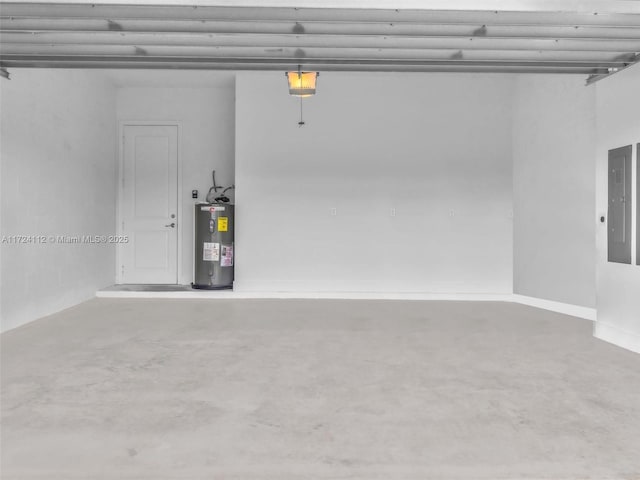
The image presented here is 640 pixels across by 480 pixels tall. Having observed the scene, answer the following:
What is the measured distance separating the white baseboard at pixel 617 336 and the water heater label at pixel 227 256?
168 inches

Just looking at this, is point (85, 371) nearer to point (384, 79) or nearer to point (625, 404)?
point (625, 404)

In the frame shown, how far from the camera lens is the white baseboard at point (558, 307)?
477 cm

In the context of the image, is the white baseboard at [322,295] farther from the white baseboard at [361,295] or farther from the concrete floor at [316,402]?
the concrete floor at [316,402]

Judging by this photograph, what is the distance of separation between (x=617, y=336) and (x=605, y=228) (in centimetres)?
89

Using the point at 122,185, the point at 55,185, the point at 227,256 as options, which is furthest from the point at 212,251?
the point at 55,185

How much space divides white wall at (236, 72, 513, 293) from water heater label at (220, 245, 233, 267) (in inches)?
14.4

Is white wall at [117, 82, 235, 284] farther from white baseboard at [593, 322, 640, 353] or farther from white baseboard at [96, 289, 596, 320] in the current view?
white baseboard at [593, 322, 640, 353]

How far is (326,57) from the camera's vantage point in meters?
3.11

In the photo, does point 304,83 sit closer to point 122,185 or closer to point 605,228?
point 605,228

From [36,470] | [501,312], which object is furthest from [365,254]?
[36,470]

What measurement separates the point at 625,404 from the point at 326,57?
276cm

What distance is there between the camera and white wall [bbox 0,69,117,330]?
4.11 m

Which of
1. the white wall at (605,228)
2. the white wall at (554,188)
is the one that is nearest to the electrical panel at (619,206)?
the white wall at (605,228)

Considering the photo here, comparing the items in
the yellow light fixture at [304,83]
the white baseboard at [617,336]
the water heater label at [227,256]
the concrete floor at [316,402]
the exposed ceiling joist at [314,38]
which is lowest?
the concrete floor at [316,402]
